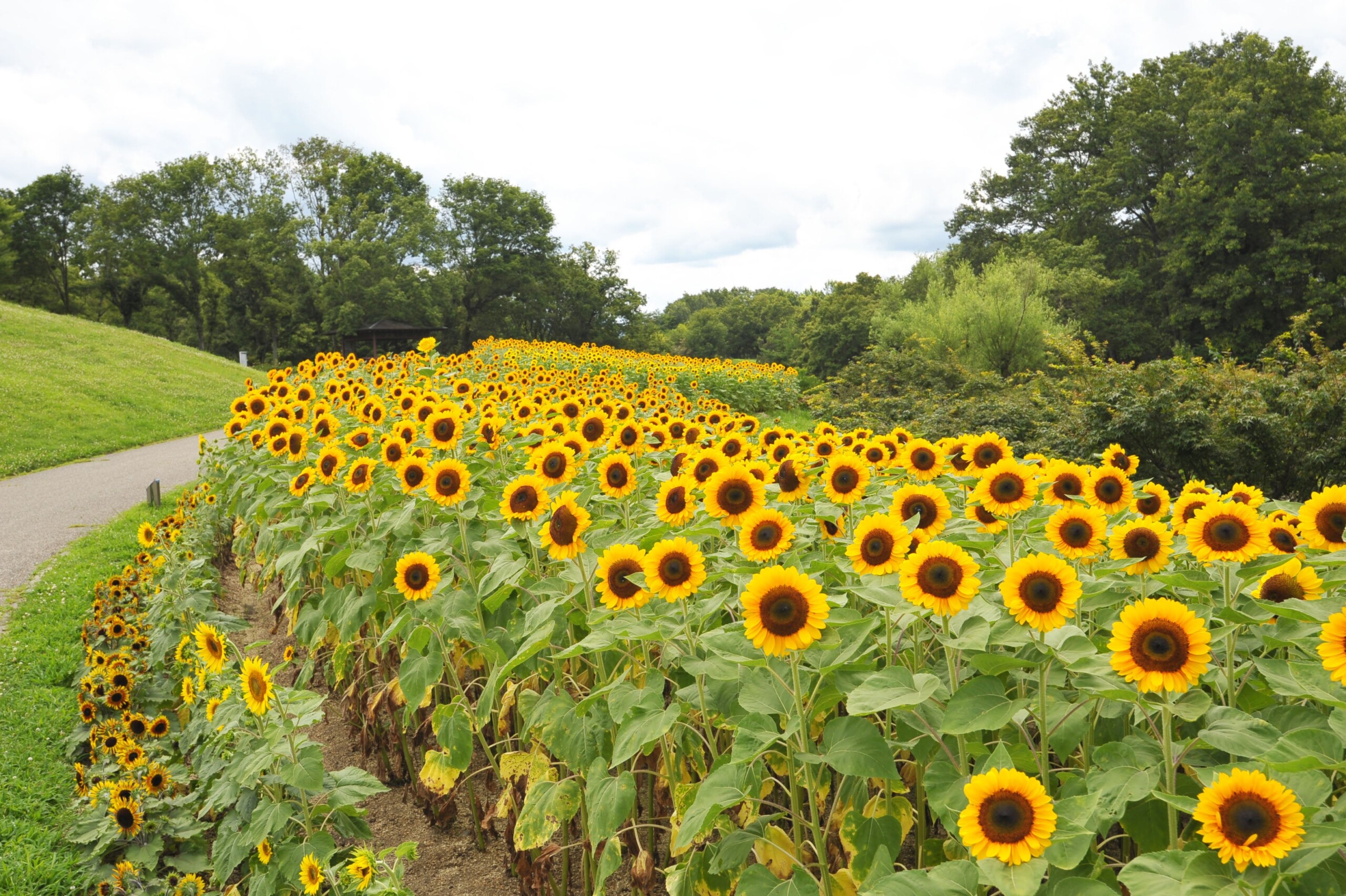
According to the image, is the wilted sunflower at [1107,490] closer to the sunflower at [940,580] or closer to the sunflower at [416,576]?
the sunflower at [940,580]

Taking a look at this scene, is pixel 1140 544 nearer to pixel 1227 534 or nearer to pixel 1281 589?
pixel 1227 534

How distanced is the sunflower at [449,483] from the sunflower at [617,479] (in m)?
0.49

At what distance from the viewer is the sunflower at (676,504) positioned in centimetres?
227

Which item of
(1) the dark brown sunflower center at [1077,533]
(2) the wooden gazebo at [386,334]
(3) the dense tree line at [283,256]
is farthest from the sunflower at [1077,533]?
(3) the dense tree line at [283,256]

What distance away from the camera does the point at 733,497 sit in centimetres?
223

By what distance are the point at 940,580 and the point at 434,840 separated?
270 centimetres

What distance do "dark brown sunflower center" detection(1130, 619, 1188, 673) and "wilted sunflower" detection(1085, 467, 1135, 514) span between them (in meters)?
0.92

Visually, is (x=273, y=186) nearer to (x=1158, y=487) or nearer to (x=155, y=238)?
(x=155, y=238)

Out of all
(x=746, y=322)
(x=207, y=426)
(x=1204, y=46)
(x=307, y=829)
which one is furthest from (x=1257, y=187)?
(x=746, y=322)

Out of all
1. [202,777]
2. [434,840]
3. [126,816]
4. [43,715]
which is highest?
[202,777]

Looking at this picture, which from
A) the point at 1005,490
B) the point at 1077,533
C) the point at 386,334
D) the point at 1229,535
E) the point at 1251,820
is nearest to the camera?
the point at 1251,820

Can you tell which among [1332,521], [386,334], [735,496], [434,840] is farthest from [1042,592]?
[386,334]

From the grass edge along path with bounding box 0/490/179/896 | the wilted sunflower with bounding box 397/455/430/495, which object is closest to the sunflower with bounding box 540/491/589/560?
the wilted sunflower with bounding box 397/455/430/495

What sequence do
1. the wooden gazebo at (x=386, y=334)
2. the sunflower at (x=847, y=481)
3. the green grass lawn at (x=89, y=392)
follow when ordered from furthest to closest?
the wooden gazebo at (x=386, y=334), the green grass lawn at (x=89, y=392), the sunflower at (x=847, y=481)
